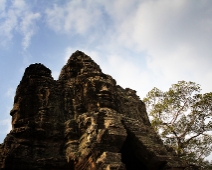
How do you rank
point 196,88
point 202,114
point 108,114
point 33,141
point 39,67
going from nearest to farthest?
point 33,141, point 108,114, point 39,67, point 202,114, point 196,88

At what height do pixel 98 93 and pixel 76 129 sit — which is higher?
pixel 98 93

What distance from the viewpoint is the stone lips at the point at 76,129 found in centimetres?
923

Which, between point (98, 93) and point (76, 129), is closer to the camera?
point (76, 129)

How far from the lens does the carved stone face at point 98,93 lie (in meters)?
12.0

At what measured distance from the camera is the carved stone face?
1199cm

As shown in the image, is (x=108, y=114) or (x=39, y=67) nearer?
(x=108, y=114)

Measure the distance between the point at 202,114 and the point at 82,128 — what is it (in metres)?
12.0

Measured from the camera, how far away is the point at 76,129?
1062 centimetres

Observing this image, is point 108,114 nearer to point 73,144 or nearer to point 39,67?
point 73,144

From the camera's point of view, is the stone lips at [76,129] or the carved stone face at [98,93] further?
the carved stone face at [98,93]

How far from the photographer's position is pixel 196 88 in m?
20.5

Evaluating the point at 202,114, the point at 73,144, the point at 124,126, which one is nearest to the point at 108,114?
the point at 124,126

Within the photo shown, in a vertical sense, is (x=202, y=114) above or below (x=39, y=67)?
below

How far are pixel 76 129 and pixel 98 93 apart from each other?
2436 mm
